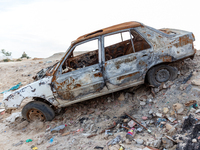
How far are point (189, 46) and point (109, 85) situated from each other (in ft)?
7.42

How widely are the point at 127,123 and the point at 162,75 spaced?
5.19 feet

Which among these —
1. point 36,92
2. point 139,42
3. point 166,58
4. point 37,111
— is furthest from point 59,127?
point 166,58

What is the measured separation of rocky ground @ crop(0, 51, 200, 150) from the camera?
2.99 m

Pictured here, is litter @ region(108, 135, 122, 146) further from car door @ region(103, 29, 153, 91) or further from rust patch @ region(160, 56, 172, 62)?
rust patch @ region(160, 56, 172, 62)

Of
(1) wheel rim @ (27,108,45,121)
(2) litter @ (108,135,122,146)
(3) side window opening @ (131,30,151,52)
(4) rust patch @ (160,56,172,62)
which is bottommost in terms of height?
(2) litter @ (108,135,122,146)

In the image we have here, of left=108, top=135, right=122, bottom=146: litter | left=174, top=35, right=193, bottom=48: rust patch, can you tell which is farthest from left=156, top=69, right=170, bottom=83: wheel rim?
left=108, top=135, right=122, bottom=146: litter

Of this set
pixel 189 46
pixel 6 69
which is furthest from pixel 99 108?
pixel 6 69

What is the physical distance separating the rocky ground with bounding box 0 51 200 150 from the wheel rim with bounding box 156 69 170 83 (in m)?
0.14

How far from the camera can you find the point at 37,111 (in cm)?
453

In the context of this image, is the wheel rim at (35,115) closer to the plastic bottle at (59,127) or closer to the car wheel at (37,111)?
the car wheel at (37,111)

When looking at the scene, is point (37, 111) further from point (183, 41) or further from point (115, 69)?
point (183, 41)

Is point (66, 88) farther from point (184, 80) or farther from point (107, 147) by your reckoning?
point (184, 80)

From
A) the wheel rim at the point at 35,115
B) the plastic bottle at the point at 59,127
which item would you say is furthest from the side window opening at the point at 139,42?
the wheel rim at the point at 35,115

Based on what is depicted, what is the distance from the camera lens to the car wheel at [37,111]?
4.41 m
